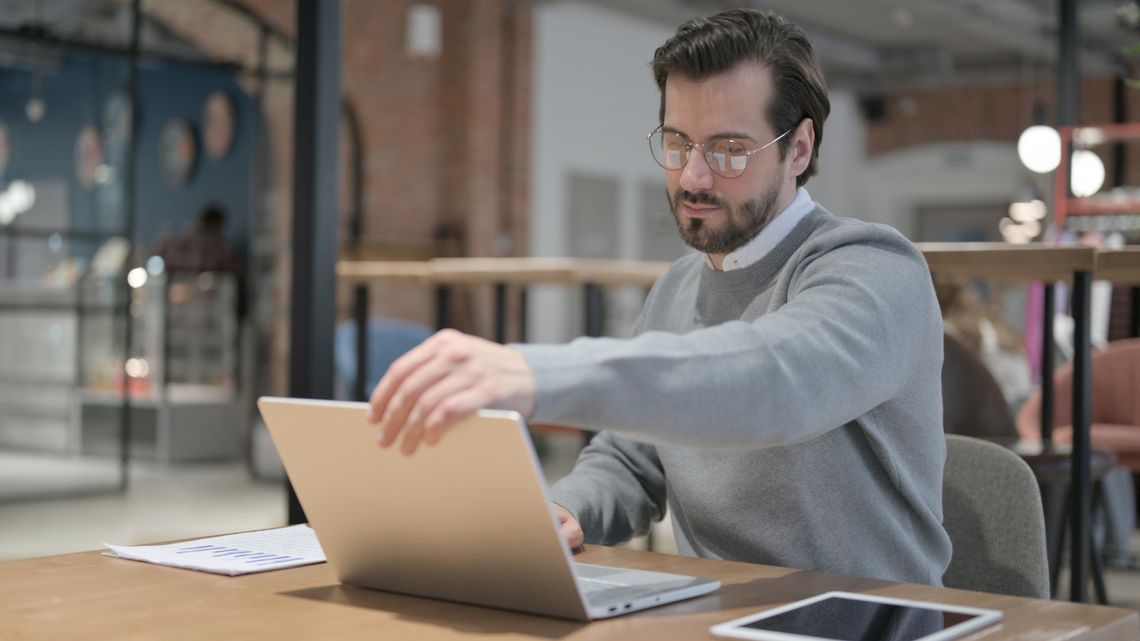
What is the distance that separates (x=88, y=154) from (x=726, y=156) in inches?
247

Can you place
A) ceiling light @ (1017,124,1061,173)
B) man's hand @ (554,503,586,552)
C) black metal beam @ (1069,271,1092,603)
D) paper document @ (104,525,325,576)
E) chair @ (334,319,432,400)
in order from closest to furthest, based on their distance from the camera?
1. paper document @ (104,525,325,576)
2. man's hand @ (554,503,586,552)
3. black metal beam @ (1069,271,1092,603)
4. chair @ (334,319,432,400)
5. ceiling light @ (1017,124,1061,173)

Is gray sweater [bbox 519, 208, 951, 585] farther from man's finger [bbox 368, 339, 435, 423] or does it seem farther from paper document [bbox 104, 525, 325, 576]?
paper document [bbox 104, 525, 325, 576]

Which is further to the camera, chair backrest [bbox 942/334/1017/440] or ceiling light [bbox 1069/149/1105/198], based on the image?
ceiling light [bbox 1069/149/1105/198]

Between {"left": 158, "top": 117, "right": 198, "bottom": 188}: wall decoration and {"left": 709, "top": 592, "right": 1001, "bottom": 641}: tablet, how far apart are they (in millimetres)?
8066

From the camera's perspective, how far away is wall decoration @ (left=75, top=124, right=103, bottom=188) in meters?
7.06

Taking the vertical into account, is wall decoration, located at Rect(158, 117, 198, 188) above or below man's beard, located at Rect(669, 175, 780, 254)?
above

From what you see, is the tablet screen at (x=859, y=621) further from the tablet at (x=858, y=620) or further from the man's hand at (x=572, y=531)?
the man's hand at (x=572, y=531)

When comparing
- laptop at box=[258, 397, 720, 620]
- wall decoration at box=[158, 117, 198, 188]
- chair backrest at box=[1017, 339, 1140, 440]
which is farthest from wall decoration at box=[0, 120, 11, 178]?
laptop at box=[258, 397, 720, 620]

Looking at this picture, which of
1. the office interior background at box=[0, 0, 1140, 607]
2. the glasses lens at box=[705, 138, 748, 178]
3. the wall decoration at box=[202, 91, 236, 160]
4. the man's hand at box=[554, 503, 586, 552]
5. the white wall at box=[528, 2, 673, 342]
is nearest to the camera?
the man's hand at box=[554, 503, 586, 552]

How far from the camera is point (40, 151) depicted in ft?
22.7

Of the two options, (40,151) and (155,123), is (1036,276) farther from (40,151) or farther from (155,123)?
(155,123)

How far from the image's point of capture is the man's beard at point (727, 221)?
145 cm

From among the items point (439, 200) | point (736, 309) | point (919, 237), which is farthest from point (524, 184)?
point (736, 309)

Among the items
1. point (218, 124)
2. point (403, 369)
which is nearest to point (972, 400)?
point (403, 369)
